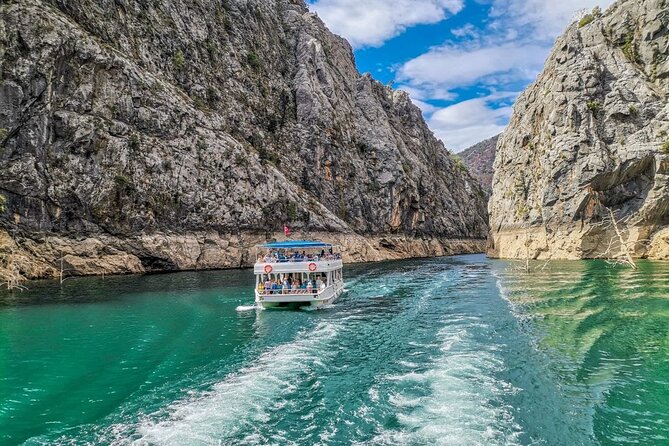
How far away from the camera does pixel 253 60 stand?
10325 cm

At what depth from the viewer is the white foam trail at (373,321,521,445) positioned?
42.0ft

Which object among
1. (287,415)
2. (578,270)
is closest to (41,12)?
(287,415)

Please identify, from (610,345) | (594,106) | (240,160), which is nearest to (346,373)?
(610,345)

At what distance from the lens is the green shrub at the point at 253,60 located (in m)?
103

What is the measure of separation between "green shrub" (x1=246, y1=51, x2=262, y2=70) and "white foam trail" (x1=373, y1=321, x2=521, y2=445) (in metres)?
96.1

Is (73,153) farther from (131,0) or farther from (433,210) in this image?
(433,210)

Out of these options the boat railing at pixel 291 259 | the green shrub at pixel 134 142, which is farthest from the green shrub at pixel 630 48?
the green shrub at pixel 134 142

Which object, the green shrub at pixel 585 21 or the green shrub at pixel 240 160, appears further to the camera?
the green shrub at pixel 585 21

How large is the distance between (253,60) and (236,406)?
327 feet

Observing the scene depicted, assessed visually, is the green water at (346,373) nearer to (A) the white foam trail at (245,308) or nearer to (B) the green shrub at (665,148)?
(A) the white foam trail at (245,308)

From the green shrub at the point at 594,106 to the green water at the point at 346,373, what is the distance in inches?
1869

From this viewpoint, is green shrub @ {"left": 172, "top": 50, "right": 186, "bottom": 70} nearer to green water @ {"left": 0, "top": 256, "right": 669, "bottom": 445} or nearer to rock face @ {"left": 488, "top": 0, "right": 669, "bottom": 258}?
green water @ {"left": 0, "top": 256, "right": 669, "bottom": 445}

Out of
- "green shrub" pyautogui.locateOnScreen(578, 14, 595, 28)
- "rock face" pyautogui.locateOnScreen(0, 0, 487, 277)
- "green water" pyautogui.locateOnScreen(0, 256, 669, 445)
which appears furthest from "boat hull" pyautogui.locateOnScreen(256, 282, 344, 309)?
"green shrub" pyautogui.locateOnScreen(578, 14, 595, 28)

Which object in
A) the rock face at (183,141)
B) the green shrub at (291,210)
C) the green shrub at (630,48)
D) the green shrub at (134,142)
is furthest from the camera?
the green shrub at (291,210)
